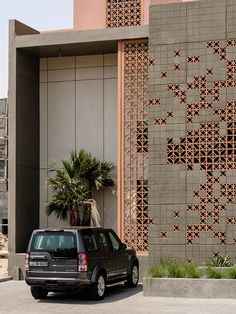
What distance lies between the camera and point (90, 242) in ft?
50.6

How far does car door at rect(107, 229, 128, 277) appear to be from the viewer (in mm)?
16562

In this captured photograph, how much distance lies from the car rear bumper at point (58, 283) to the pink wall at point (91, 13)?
32.4ft

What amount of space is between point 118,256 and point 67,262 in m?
2.14

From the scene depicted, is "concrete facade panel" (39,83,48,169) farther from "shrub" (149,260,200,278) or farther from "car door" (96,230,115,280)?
"shrub" (149,260,200,278)

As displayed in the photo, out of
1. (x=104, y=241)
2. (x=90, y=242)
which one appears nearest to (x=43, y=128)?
(x=104, y=241)

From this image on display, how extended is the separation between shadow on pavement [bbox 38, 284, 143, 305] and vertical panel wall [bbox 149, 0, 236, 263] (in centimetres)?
123

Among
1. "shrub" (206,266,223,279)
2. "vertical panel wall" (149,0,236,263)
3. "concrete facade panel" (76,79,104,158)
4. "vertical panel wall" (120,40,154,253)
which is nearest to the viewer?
"shrub" (206,266,223,279)

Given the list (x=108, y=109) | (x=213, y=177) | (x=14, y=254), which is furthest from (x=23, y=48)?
(x=213, y=177)

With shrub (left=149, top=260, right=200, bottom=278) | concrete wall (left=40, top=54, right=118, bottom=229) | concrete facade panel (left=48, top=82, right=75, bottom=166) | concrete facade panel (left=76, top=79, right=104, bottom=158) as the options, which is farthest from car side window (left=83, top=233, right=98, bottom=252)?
concrete facade panel (left=48, top=82, right=75, bottom=166)

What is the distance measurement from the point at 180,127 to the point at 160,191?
1716 millimetres

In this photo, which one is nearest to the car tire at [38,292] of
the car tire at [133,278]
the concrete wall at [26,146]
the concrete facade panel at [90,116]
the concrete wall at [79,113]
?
the car tire at [133,278]

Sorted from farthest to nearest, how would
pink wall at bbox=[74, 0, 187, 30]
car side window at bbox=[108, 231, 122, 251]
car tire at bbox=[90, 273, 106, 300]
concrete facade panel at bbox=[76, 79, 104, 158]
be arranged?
concrete facade panel at bbox=[76, 79, 104, 158], pink wall at bbox=[74, 0, 187, 30], car side window at bbox=[108, 231, 122, 251], car tire at bbox=[90, 273, 106, 300]

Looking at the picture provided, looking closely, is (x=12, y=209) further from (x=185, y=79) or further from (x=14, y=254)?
(x=185, y=79)

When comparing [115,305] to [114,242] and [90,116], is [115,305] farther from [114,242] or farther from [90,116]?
[90,116]
